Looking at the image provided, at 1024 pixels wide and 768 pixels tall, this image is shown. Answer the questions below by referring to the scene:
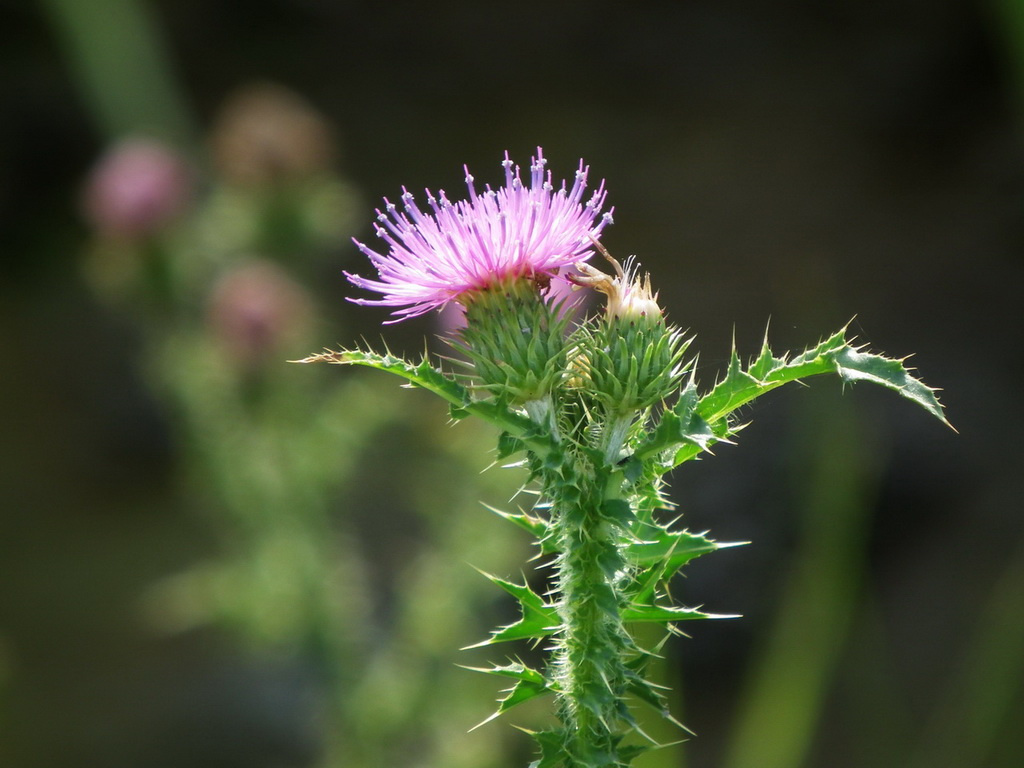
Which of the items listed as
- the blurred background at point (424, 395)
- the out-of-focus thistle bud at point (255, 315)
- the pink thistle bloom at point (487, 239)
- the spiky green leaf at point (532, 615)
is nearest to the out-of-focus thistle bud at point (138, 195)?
the blurred background at point (424, 395)

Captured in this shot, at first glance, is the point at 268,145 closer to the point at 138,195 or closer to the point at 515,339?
the point at 138,195

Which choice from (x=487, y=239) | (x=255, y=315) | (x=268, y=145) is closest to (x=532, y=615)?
(x=487, y=239)

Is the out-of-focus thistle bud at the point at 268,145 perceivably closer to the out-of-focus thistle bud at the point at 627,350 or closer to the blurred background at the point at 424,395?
the blurred background at the point at 424,395

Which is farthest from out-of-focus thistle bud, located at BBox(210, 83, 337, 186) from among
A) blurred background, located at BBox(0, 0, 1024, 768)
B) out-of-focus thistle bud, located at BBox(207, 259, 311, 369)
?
out-of-focus thistle bud, located at BBox(207, 259, 311, 369)

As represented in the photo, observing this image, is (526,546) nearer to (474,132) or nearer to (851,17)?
(474,132)

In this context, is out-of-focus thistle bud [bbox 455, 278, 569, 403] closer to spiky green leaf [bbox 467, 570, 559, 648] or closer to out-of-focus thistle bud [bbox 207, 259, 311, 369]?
spiky green leaf [bbox 467, 570, 559, 648]
